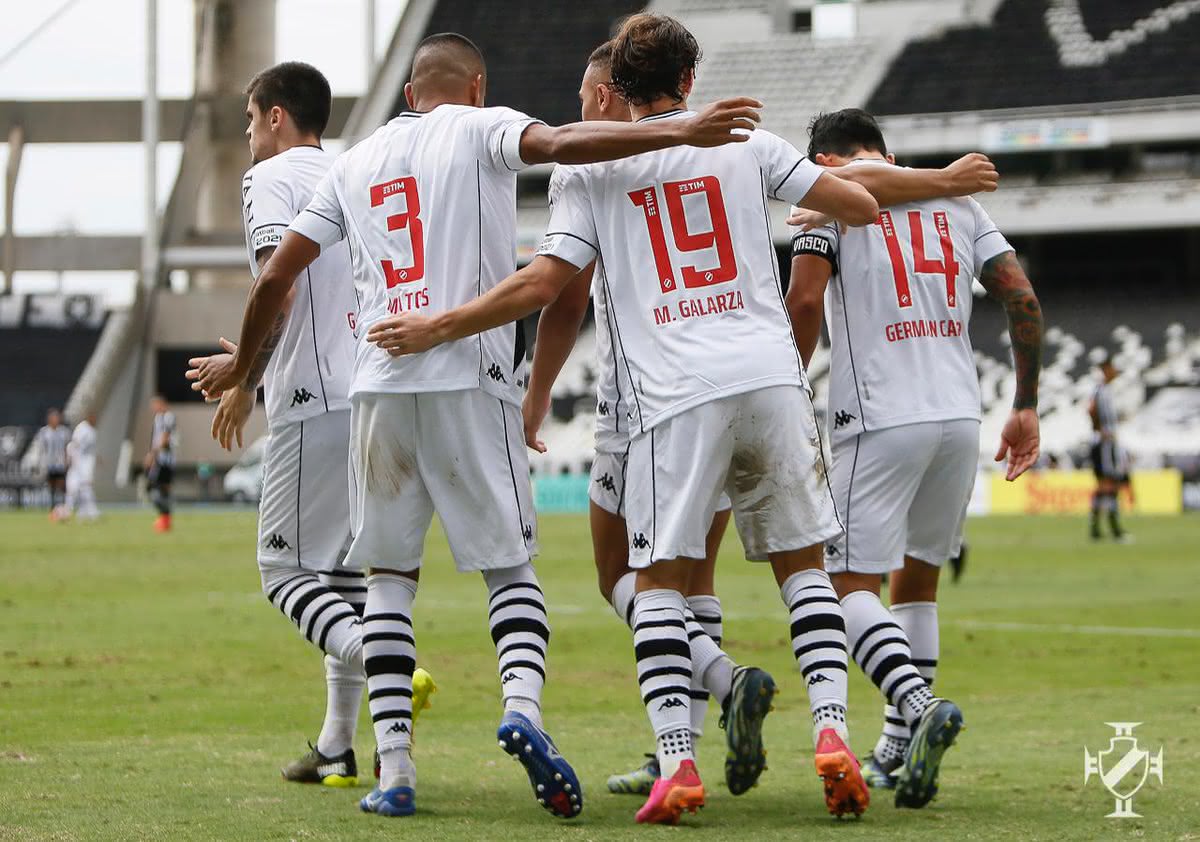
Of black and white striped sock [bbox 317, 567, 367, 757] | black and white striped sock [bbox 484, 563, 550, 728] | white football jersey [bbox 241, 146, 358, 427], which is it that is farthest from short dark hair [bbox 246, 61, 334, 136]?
black and white striped sock [bbox 484, 563, 550, 728]

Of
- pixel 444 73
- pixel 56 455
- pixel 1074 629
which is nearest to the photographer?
pixel 444 73

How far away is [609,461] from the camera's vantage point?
574 cm

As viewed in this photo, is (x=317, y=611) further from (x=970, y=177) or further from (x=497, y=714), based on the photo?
(x=970, y=177)


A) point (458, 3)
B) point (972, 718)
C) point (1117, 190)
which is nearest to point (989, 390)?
point (1117, 190)

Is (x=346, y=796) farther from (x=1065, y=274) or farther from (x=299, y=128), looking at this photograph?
(x=1065, y=274)

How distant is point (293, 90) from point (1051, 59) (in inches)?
1861

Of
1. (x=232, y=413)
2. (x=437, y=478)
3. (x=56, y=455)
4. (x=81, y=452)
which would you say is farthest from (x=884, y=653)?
(x=56, y=455)

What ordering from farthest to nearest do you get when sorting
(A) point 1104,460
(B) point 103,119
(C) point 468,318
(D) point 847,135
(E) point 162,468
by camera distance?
(B) point 103,119 → (E) point 162,468 → (A) point 1104,460 → (D) point 847,135 → (C) point 468,318

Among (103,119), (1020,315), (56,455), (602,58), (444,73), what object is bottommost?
(1020,315)

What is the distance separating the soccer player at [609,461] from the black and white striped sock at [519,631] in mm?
382

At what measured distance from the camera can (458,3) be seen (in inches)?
2233

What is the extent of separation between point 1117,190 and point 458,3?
Result: 72.3ft

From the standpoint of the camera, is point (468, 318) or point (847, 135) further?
point (847, 135)

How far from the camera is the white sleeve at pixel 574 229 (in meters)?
5.19
